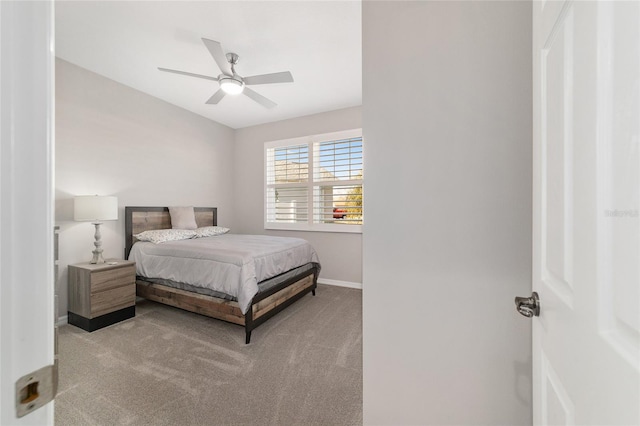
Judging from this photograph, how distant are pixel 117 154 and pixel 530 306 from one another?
403 cm

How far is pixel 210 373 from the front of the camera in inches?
72.2

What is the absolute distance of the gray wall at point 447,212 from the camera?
929 millimetres

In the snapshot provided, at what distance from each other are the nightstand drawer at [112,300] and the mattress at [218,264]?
0.24 m

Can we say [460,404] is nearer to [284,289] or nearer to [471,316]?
[471,316]

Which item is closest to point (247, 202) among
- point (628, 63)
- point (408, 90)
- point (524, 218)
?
point (408, 90)

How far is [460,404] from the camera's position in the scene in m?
1.02

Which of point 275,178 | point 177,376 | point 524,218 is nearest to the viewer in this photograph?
point 524,218

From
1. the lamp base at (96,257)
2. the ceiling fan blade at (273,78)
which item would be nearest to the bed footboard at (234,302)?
the lamp base at (96,257)

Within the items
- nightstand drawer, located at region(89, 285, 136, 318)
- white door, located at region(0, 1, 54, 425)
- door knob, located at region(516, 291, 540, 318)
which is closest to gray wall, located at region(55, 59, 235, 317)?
nightstand drawer, located at region(89, 285, 136, 318)

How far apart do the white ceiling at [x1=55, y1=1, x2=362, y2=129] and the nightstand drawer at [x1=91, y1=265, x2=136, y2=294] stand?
2.19 metres

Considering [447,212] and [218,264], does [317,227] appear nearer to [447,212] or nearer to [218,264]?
[218,264]

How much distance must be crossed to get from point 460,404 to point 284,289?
203 cm

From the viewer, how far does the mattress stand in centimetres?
230

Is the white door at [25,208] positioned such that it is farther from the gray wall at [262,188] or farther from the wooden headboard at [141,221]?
the gray wall at [262,188]
